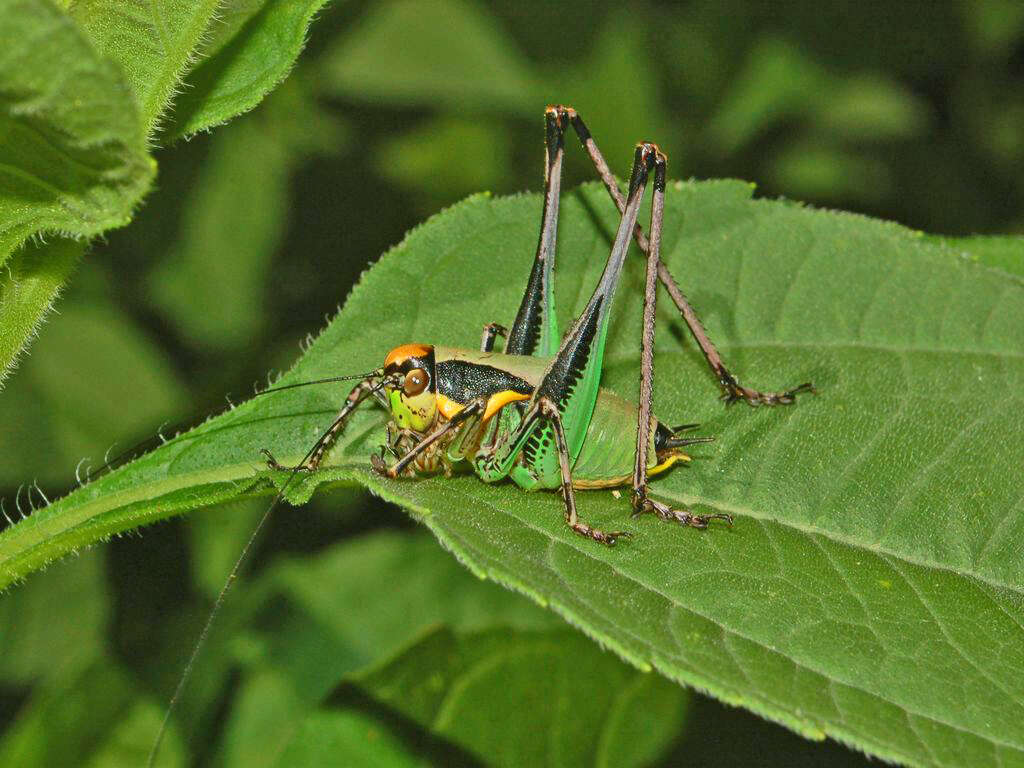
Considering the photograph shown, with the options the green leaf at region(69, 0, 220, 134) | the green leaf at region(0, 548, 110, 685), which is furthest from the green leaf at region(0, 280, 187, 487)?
the green leaf at region(69, 0, 220, 134)

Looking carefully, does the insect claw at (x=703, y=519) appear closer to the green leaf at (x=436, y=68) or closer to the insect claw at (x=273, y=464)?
the insect claw at (x=273, y=464)

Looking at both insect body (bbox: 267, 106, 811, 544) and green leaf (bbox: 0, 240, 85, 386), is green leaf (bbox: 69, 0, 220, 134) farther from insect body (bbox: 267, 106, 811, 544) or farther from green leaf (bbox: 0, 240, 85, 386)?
insect body (bbox: 267, 106, 811, 544)

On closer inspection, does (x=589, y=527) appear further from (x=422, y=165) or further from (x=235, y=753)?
(x=422, y=165)

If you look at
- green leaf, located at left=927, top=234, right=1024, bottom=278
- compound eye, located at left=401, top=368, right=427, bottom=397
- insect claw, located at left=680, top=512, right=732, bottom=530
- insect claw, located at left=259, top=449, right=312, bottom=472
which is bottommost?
insect claw, located at left=259, top=449, right=312, bottom=472

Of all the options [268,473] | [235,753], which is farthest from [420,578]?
[268,473]

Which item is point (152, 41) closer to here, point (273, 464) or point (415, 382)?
point (273, 464)

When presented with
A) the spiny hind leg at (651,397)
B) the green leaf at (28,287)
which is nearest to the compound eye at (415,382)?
the spiny hind leg at (651,397)
